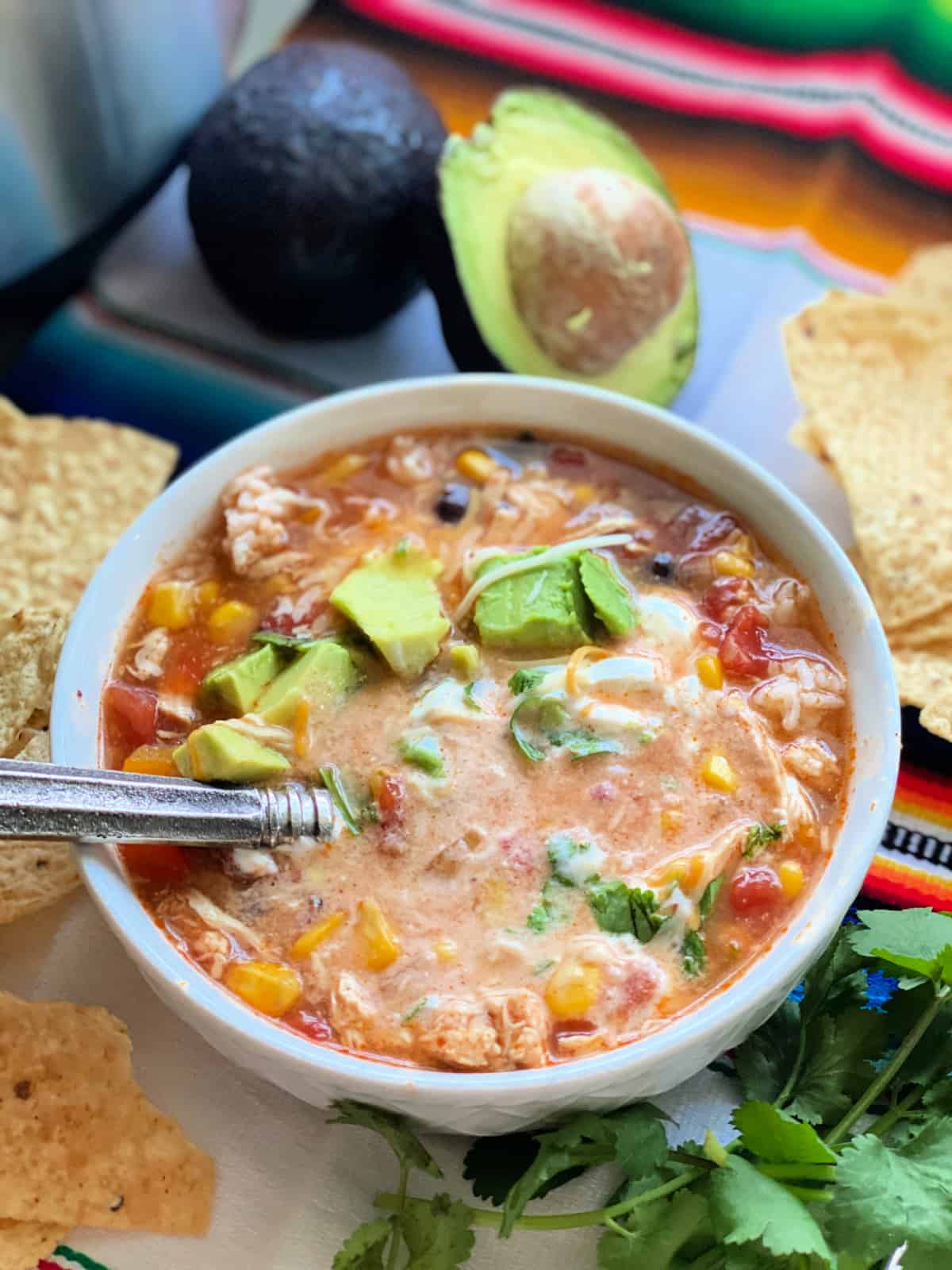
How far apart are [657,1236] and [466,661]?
104 cm

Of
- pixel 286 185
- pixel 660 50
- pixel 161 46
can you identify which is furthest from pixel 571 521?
pixel 660 50

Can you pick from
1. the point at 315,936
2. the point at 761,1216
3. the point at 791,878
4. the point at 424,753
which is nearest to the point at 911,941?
the point at 791,878

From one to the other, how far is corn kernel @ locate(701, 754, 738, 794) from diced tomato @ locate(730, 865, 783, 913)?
0.50 feet

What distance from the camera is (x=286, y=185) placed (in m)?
3.45

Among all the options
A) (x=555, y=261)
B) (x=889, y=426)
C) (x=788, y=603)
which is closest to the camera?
(x=788, y=603)

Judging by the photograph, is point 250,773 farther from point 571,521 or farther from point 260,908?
point 571,521

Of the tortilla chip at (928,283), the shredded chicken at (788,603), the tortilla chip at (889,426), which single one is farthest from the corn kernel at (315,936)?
the tortilla chip at (928,283)

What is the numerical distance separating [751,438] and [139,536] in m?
1.65

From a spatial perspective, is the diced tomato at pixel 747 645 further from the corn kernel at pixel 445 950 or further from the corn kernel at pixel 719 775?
the corn kernel at pixel 445 950

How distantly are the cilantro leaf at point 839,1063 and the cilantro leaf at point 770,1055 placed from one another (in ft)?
0.14

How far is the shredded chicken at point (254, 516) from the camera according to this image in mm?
2822

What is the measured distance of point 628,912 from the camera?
92.3 inches

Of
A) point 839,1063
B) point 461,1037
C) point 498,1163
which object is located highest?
point 461,1037

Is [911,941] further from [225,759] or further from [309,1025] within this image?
[225,759]
